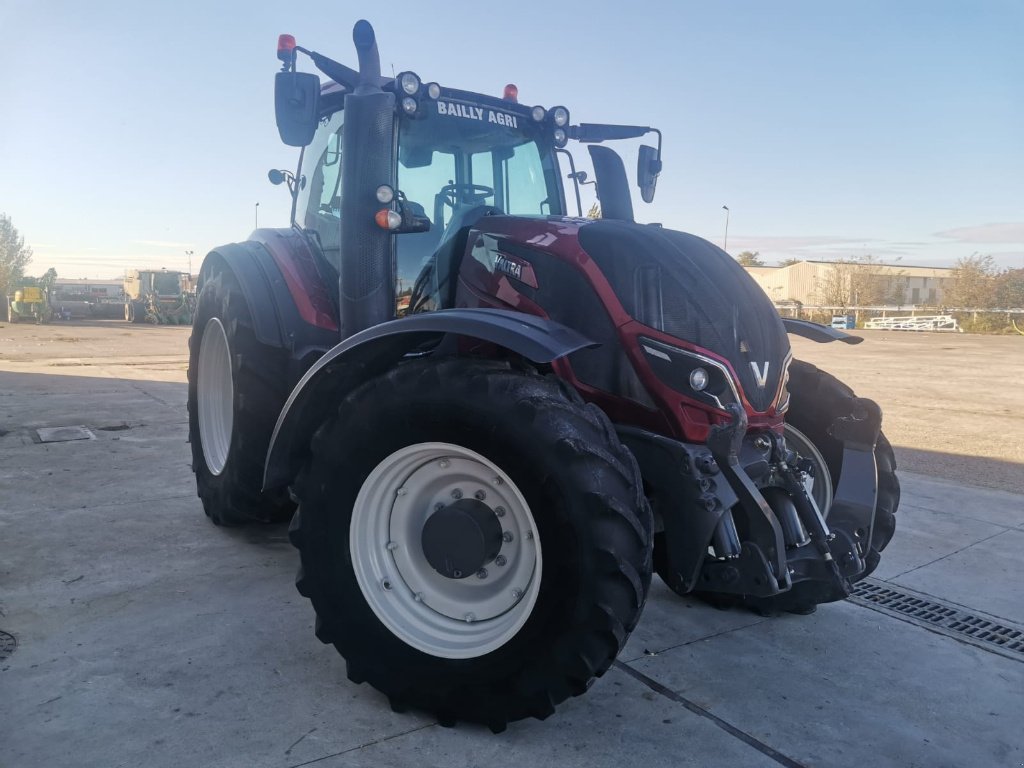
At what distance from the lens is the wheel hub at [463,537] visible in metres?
2.65

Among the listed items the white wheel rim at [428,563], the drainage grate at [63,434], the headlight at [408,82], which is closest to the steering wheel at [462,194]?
the headlight at [408,82]

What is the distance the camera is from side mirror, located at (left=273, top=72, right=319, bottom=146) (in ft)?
11.3

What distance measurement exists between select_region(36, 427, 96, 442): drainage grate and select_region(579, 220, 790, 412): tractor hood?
5.89 meters

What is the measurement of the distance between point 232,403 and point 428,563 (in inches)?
85.2

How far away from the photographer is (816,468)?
3709mm

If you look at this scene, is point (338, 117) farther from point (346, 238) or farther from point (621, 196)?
point (621, 196)

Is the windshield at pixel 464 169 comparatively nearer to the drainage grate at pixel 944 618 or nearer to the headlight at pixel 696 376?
the headlight at pixel 696 376

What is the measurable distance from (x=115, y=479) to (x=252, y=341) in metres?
2.35

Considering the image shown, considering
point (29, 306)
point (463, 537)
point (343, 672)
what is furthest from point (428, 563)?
point (29, 306)

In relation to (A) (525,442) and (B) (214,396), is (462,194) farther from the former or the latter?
(B) (214,396)

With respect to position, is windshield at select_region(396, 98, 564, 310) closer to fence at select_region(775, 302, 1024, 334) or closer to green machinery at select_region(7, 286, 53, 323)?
fence at select_region(775, 302, 1024, 334)

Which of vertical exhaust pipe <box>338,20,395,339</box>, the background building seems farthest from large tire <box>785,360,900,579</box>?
the background building

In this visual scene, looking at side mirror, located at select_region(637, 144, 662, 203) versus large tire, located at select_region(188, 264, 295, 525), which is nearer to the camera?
large tire, located at select_region(188, 264, 295, 525)

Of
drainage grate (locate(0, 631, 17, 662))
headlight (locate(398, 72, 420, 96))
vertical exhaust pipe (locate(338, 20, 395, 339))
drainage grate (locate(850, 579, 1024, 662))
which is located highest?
headlight (locate(398, 72, 420, 96))
